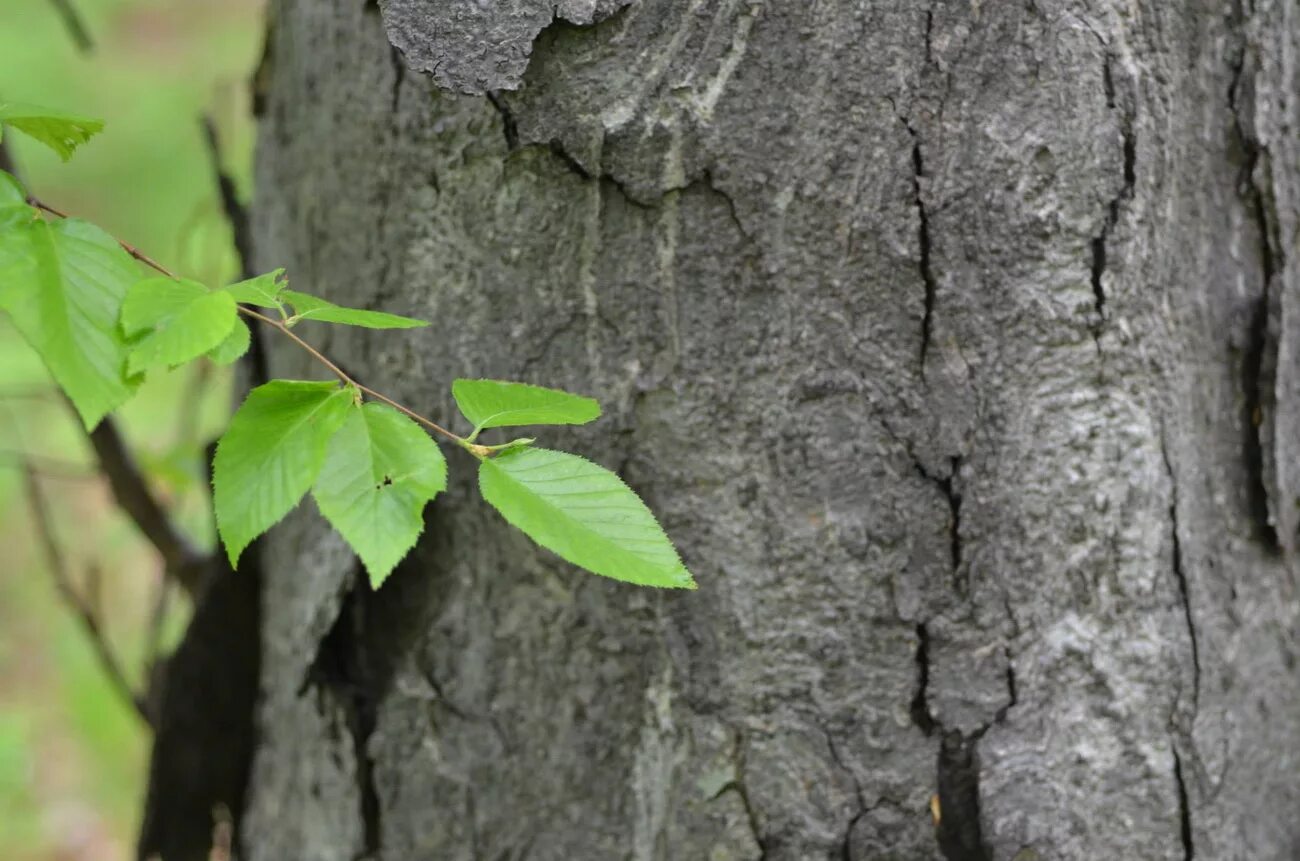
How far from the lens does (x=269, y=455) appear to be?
650mm

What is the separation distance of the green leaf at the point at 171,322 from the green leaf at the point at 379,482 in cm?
10

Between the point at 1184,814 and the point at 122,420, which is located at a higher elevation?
the point at 122,420

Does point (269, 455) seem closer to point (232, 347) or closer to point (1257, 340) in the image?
point (232, 347)

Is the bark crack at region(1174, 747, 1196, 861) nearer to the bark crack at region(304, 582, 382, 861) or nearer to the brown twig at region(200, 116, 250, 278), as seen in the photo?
the bark crack at region(304, 582, 382, 861)

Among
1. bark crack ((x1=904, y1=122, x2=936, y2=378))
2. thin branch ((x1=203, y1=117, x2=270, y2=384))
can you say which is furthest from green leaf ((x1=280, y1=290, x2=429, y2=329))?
thin branch ((x1=203, y1=117, x2=270, y2=384))

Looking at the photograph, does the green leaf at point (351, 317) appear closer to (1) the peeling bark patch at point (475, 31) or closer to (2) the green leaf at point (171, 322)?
(2) the green leaf at point (171, 322)

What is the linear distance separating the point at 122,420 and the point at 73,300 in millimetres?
2587

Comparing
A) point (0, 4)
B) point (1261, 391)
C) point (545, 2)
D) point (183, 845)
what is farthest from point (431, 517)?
point (0, 4)

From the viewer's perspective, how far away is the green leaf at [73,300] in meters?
0.59

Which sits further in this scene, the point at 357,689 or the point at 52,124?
the point at 357,689

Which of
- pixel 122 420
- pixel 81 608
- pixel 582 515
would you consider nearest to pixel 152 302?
pixel 582 515

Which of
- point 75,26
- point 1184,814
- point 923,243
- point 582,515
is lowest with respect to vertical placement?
point 1184,814

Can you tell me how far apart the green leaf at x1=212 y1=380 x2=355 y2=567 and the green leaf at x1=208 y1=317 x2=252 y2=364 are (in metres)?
0.03

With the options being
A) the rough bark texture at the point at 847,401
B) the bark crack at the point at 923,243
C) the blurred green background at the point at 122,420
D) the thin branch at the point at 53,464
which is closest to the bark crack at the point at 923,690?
the rough bark texture at the point at 847,401
